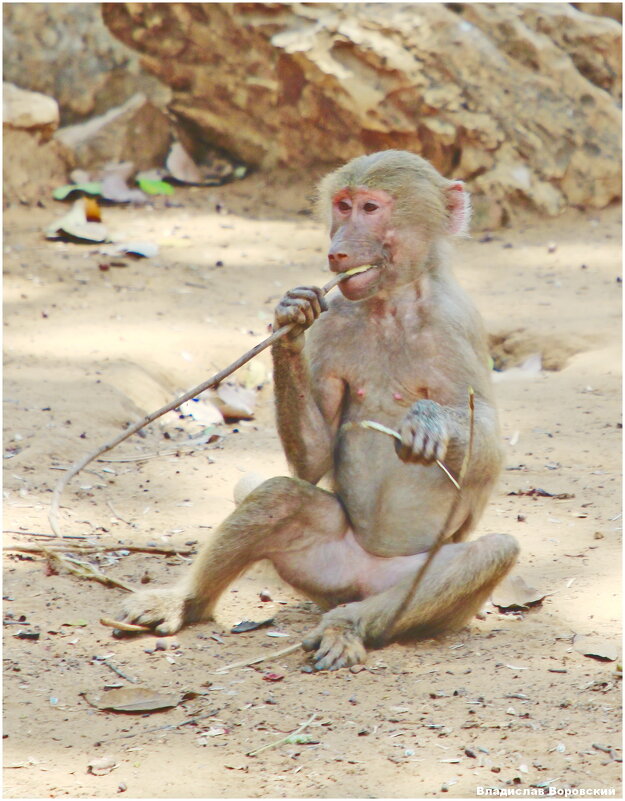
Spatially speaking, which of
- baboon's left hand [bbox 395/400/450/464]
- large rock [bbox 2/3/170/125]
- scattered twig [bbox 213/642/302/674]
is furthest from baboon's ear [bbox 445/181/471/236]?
large rock [bbox 2/3/170/125]

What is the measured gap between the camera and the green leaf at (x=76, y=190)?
10.3 m

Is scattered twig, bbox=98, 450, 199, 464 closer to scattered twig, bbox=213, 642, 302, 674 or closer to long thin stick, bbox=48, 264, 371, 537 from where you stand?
A: long thin stick, bbox=48, 264, 371, 537

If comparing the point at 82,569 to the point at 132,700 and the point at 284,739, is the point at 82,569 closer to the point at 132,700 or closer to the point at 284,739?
the point at 132,700

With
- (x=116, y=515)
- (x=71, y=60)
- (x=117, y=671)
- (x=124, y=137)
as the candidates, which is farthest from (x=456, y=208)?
(x=71, y=60)

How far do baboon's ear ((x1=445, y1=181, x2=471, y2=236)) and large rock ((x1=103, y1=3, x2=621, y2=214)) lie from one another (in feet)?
18.8

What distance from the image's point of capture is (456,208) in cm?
462

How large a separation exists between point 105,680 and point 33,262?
5.65 m

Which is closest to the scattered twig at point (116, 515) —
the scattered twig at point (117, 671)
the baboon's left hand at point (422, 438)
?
the scattered twig at point (117, 671)

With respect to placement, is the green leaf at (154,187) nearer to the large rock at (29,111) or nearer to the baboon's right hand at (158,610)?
the large rock at (29,111)

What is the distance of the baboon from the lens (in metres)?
4.23

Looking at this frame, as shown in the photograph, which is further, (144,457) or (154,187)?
(154,187)

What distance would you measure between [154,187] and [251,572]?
263 inches

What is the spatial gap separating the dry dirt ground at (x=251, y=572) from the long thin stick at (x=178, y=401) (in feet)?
0.52

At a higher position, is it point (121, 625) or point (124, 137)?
point (124, 137)
